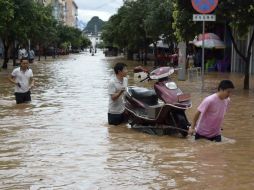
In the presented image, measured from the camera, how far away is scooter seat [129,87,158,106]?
36.1 ft

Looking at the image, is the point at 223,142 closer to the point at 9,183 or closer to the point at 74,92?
the point at 9,183

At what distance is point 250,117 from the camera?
1359 cm

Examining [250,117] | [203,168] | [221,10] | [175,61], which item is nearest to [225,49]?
[175,61]

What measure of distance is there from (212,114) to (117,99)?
8.93 ft

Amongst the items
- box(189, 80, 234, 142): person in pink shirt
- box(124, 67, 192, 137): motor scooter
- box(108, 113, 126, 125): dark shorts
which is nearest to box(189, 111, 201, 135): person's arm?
box(189, 80, 234, 142): person in pink shirt

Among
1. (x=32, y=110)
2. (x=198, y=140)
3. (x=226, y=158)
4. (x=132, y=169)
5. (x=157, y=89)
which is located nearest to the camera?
(x=132, y=169)

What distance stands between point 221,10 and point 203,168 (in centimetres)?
1253

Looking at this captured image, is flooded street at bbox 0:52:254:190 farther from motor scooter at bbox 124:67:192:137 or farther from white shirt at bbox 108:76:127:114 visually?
white shirt at bbox 108:76:127:114

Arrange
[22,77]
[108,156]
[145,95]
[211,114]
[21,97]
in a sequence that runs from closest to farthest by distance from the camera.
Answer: [108,156] < [211,114] < [145,95] < [22,77] < [21,97]

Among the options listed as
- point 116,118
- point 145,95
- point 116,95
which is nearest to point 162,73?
point 145,95

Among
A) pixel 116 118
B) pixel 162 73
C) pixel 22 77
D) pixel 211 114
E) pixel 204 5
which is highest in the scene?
pixel 204 5

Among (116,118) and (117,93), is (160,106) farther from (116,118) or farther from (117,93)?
(116,118)

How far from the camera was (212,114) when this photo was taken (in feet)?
30.8

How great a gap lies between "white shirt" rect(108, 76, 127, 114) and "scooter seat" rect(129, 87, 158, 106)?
12.0 inches
